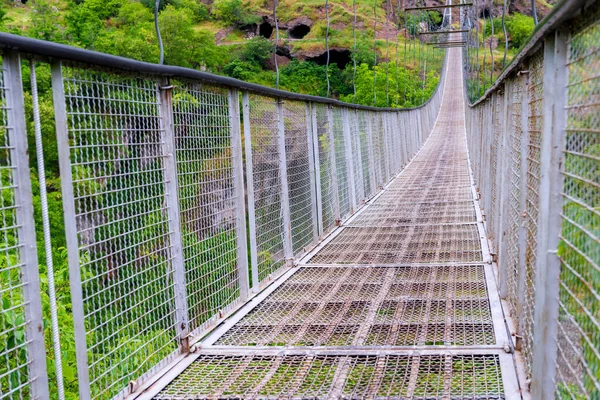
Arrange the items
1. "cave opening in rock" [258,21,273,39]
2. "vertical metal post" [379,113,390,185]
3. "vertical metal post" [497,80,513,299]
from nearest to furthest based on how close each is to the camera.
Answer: "vertical metal post" [497,80,513,299]
"vertical metal post" [379,113,390,185]
"cave opening in rock" [258,21,273,39]

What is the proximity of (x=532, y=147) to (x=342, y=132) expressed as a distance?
13.6ft

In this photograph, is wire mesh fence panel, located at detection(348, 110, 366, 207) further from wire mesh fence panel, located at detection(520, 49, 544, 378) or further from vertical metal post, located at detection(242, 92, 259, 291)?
wire mesh fence panel, located at detection(520, 49, 544, 378)

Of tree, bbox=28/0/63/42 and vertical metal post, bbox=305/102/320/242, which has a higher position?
tree, bbox=28/0/63/42

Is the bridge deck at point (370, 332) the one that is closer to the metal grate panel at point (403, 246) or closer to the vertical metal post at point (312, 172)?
the metal grate panel at point (403, 246)

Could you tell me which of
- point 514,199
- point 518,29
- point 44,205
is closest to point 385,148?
point 514,199

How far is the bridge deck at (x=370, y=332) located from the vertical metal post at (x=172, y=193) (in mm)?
306

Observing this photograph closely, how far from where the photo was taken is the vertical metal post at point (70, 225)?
79.7 inches

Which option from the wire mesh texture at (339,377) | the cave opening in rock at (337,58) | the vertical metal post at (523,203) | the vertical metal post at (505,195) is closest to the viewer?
the wire mesh texture at (339,377)

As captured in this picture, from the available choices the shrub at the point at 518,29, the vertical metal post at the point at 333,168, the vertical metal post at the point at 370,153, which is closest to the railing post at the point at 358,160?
the vertical metal post at the point at 370,153

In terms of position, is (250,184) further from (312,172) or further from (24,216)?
(24,216)

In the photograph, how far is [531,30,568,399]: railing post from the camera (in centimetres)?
177

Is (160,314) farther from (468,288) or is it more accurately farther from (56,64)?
(468,288)

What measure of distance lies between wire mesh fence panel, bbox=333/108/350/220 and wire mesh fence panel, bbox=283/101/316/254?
104 cm

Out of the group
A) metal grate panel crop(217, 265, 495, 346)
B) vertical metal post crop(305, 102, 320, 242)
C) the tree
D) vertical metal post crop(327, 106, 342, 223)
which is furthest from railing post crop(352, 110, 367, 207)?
the tree
